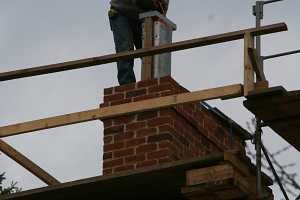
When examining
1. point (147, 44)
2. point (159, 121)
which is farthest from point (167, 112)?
point (147, 44)

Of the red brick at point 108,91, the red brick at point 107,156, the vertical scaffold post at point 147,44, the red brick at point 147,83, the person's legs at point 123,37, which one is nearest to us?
the red brick at point 107,156

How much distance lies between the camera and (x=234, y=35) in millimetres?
13773

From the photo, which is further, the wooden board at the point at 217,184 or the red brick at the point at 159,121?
the red brick at the point at 159,121

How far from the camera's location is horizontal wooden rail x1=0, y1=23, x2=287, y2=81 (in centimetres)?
1365

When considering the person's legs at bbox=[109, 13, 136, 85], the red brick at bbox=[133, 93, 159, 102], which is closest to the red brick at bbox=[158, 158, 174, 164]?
the red brick at bbox=[133, 93, 159, 102]

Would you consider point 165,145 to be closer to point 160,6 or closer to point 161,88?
point 161,88

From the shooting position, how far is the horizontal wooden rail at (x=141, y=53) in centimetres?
1365

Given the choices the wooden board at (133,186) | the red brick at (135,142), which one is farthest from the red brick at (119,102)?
the wooden board at (133,186)

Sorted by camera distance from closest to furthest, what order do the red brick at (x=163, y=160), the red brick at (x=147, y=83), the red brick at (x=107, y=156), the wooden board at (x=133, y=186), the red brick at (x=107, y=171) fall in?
1. the wooden board at (x=133, y=186)
2. the red brick at (x=163, y=160)
3. the red brick at (x=107, y=171)
4. the red brick at (x=107, y=156)
5. the red brick at (x=147, y=83)

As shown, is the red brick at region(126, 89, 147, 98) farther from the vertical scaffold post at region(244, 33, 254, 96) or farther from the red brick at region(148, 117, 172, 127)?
the vertical scaffold post at region(244, 33, 254, 96)

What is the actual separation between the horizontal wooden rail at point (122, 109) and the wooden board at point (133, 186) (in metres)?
0.63

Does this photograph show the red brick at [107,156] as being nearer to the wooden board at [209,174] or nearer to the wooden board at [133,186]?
the wooden board at [133,186]

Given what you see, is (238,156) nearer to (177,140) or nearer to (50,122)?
(177,140)

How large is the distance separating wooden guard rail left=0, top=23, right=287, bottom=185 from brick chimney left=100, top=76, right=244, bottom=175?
50 centimetres
